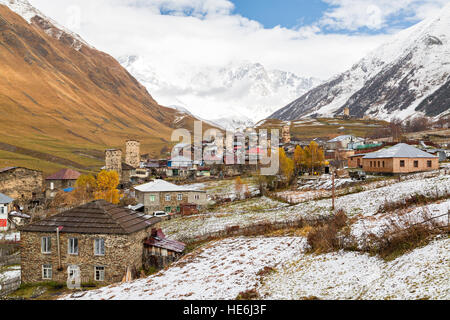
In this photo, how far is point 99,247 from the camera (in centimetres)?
2375

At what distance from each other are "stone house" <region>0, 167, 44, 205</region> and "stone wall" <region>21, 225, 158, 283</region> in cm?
5684

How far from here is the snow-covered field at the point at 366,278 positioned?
11375mm

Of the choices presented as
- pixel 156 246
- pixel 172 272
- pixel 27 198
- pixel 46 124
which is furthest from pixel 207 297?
pixel 46 124

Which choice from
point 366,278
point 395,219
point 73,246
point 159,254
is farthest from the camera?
point 159,254

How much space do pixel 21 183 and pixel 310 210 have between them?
227 feet

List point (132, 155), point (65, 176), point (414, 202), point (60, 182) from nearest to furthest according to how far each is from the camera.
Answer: point (414, 202) < point (60, 182) < point (65, 176) < point (132, 155)

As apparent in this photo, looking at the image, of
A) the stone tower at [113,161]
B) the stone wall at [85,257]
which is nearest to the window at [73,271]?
the stone wall at [85,257]

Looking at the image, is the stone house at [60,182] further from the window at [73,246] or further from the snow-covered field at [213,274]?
the snow-covered field at [213,274]

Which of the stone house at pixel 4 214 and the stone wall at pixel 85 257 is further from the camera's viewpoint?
the stone house at pixel 4 214

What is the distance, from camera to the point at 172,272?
811 inches

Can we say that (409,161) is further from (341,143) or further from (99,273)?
(341,143)

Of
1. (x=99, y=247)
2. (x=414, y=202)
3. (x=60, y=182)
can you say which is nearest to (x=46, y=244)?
(x=99, y=247)
